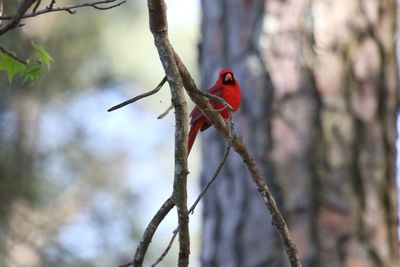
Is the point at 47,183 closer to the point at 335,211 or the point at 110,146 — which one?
the point at 110,146

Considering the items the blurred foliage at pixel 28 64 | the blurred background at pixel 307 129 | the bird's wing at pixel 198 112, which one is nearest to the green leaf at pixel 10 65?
the blurred foliage at pixel 28 64

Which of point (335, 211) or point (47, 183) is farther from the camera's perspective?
point (47, 183)

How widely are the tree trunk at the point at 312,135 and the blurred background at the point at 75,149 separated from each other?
149 centimetres

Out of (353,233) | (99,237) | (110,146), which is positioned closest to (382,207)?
(353,233)

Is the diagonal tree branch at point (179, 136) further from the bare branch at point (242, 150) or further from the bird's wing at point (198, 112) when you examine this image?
the bird's wing at point (198, 112)

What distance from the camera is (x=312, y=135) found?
3.78 meters

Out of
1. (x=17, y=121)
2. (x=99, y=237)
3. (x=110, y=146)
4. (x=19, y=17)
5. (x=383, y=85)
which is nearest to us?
(x=19, y=17)

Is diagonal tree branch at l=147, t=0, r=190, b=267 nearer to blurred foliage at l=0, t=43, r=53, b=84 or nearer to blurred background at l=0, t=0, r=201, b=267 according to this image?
blurred foliage at l=0, t=43, r=53, b=84

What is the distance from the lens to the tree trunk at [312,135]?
3674 millimetres

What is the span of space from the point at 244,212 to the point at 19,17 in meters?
2.30

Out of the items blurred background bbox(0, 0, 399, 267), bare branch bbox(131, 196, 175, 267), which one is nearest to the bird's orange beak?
blurred background bbox(0, 0, 399, 267)

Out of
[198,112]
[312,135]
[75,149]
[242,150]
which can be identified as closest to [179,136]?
[242,150]

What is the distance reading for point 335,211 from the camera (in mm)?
3666

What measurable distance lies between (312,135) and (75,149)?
4.80 metres
